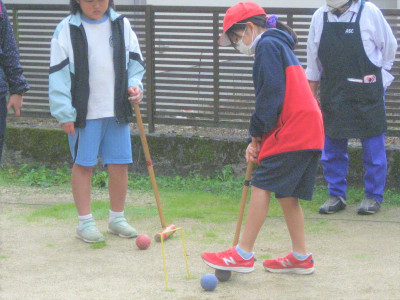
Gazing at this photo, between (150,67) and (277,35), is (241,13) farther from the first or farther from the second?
(150,67)

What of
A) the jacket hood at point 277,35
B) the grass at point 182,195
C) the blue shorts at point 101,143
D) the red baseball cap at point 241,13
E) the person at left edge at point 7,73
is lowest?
the grass at point 182,195

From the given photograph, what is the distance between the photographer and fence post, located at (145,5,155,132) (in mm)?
7176

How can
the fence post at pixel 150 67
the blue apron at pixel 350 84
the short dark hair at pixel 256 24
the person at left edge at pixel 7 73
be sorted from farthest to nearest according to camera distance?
the fence post at pixel 150 67
the blue apron at pixel 350 84
the person at left edge at pixel 7 73
the short dark hair at pixel 256 24

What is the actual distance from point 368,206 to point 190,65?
7.76 ft

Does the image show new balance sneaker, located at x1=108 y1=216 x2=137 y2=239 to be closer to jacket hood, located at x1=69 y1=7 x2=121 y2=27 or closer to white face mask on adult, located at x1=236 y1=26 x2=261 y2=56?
jacket hood, located at x1=69 y1=7 x2=121 y2=27

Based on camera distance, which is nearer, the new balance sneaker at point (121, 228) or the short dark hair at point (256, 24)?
the short dark hair at point (256, 24)

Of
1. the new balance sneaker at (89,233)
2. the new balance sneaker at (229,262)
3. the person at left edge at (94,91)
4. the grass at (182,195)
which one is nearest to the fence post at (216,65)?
the grass at (182,195)

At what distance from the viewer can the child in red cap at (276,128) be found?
4203 mm

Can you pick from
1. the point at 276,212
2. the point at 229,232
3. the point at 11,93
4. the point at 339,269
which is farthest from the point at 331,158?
the point at 11,93

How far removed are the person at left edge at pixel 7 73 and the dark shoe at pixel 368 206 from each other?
2803mm

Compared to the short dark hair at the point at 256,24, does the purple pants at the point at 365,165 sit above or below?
below

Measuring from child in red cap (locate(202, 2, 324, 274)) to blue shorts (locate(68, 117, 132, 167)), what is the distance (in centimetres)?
119

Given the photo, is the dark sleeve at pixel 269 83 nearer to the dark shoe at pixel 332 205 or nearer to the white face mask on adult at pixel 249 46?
the white face mask on adult at pixel 249 46

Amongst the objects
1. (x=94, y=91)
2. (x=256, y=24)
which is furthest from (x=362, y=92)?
(x=94, y=91)
